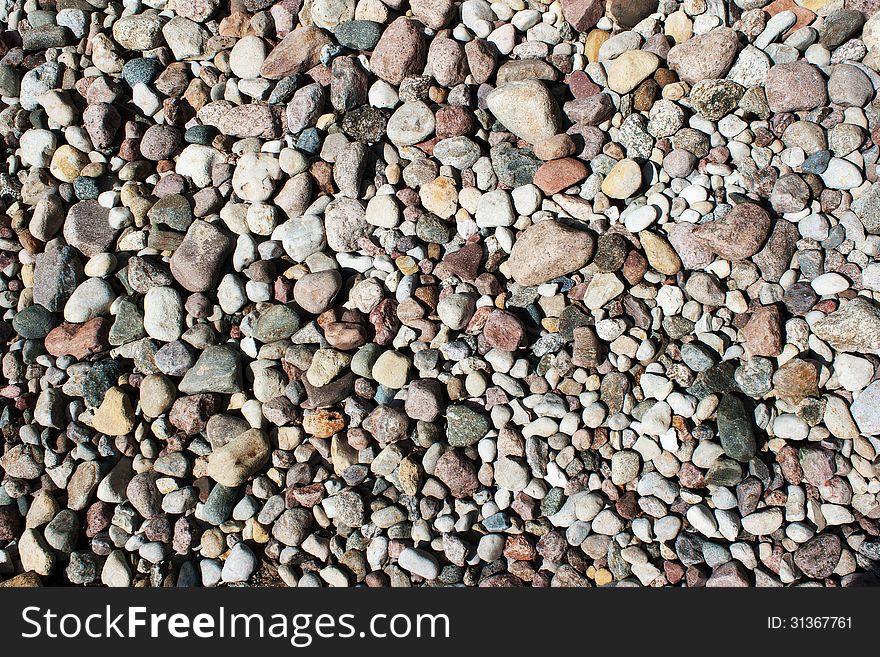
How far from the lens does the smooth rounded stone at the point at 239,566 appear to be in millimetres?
1954

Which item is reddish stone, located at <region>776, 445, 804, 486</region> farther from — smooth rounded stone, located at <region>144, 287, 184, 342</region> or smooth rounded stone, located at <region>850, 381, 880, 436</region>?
smooth rounded stone, located at <region>144, 287, 184, 342</region>

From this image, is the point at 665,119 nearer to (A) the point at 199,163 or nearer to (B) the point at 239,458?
(A) the point at 199,163

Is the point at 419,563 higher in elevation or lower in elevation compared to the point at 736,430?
lower

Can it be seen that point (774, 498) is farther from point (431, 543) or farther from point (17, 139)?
point (17, 139)

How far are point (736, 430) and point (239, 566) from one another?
153cm

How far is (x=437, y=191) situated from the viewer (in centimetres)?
213

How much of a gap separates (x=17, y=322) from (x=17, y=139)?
0.73m

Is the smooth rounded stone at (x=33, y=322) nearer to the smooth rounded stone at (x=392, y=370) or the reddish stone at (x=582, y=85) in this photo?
the smooth rounded stone at (x=392, y=370)

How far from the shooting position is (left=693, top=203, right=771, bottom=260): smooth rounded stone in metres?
1.95

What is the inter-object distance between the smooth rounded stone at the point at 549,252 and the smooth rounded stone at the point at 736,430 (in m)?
0.60

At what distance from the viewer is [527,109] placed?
2.07 metres

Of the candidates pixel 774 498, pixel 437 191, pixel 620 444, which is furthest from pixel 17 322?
pixel 774 498

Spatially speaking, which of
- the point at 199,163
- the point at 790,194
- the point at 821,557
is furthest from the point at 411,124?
the point at 821,557

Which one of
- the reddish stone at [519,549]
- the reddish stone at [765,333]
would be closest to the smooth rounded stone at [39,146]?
the reddish stone at [519,549]
